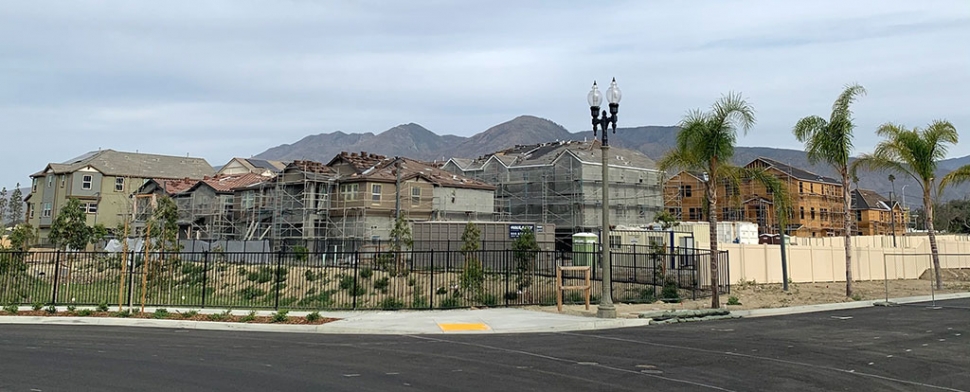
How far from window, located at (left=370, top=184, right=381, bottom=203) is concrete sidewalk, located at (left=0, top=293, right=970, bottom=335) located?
31.2 meters

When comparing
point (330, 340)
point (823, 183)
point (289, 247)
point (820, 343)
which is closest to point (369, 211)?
point (289, 247)

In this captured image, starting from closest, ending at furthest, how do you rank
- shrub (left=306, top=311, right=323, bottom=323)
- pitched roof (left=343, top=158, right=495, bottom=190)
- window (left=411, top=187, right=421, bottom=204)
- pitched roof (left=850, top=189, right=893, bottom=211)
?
shrub (left=306, top=311, right=323, bottom=323) → pitched roof (left=343, top=158, right=495, bottom=190) → window (left=411, top=187, right=421, bottom=204) → pitched roof (left=850, top=189, right=893, bottom=211)

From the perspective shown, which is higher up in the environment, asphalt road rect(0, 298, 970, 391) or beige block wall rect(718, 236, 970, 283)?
beige block wall rect(718, 236, 970, 283)

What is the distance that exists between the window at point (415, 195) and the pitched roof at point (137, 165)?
39210 millimetres

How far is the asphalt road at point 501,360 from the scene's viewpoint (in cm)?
892

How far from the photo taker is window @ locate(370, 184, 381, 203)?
50.3 meters

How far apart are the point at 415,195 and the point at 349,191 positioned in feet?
17.6

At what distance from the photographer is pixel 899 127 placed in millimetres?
28562

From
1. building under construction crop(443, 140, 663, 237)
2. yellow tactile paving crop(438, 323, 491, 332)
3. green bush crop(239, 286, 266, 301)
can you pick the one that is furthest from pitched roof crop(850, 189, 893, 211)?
yellow tactile paving crop(438, 323, 491, 332)

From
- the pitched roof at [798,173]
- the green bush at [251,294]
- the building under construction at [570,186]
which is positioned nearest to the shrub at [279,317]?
the green bush at [251,294]

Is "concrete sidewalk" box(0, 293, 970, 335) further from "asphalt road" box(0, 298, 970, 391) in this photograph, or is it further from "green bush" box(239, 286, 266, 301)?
"green bush" box(239, 286, 266, 301)

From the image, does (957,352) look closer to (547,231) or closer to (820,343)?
(820,343)

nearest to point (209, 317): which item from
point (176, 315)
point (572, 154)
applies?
point (176, 315)

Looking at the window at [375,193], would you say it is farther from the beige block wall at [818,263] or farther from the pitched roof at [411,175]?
the beige block wall at [818,263]
